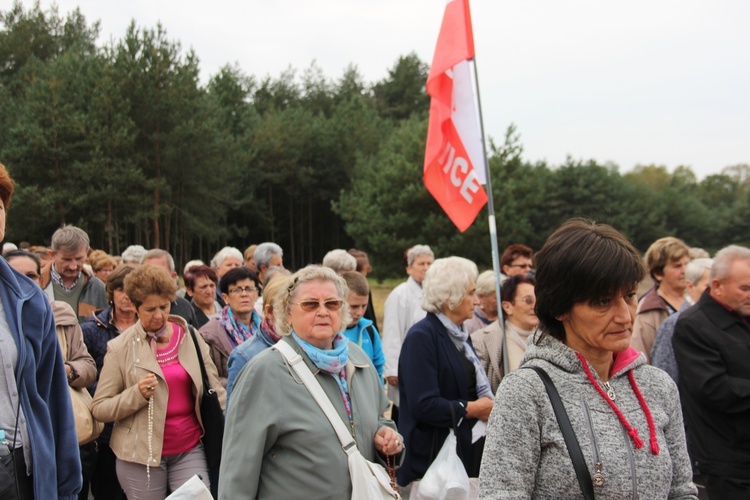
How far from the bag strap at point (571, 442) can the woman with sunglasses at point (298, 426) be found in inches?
52.2

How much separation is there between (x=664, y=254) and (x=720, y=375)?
1.87 meters

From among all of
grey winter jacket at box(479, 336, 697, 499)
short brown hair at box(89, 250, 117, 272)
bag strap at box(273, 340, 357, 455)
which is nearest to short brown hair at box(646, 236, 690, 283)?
bag strap at box(273, 340, 357, 455)

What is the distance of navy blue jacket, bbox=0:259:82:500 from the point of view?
275 centimetres

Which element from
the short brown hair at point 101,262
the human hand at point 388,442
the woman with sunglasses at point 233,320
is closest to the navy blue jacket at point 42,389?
the human hand at point 388,442

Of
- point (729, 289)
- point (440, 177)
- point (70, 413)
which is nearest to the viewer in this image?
point (70, 413)

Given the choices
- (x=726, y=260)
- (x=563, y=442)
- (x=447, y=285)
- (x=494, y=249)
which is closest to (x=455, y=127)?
(x=494, y=249)

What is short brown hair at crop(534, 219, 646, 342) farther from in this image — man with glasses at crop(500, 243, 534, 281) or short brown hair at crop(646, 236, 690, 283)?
man with glasses at crop(500, 243, 534, 281)

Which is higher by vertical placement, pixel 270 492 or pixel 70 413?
pixel 70 413

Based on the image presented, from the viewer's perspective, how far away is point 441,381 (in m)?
4.27

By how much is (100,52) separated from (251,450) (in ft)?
111

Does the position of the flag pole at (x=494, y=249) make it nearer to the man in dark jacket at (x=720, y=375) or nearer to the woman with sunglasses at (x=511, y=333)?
the woman with sunglasses at (x=511, y=333)

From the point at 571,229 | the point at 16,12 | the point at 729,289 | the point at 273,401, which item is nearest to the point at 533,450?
the point at 571,229

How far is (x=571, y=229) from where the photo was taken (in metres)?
2.12

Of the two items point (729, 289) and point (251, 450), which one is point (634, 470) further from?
point (729, 289)
